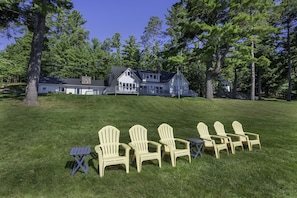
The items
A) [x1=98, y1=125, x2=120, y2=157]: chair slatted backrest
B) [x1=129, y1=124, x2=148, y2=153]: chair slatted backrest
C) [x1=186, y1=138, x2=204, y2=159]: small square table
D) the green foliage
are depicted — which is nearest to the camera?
[x1=98, y1=125, x2=120, y2=157]: chair slatted backrest

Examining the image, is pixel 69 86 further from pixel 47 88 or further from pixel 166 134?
pixel 166 134

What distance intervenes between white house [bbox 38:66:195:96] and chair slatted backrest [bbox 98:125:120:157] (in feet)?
81.6

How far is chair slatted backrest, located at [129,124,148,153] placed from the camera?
5219 millimetres

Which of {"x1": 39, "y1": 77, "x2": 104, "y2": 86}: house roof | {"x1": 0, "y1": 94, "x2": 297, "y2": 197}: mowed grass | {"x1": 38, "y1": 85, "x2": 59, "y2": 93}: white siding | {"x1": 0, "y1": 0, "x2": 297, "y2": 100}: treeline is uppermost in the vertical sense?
{"x1": 0, "y1": 0, "x2": 297, "y2": 100}: treeline

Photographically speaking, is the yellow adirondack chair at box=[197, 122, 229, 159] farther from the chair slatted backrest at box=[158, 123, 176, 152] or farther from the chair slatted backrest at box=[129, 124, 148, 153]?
the chair slatted backrest at box=[129, 124, 148, 153]

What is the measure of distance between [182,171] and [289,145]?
4826mm

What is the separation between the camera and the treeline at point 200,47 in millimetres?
18727

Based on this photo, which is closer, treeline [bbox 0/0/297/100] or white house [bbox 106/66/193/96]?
treeline [bbox 0/0/297/100]

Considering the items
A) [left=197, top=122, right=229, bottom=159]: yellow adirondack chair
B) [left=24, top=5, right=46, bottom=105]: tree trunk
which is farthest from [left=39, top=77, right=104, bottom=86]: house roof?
[left=197, top=122, right=229, bottom=159]: yellow adirondack chair

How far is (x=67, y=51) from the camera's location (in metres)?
33.2

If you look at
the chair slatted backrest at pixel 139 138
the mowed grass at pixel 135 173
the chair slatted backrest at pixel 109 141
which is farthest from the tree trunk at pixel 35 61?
the chair slatted backrest at pixel 139 138

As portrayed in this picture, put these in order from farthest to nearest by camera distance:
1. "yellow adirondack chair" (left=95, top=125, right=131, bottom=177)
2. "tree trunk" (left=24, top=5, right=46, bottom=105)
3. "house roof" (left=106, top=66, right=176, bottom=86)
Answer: "house roof" (left=106, top=66, right=176, bottom=86) → "tree trunk" (left=24, top=5, right=46, bottom=105) → "yellow adirondack chair" (left=95, top=125, right=131, bottom=177)

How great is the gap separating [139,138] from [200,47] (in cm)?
1933

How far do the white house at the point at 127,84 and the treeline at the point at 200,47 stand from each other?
348 centimetres
